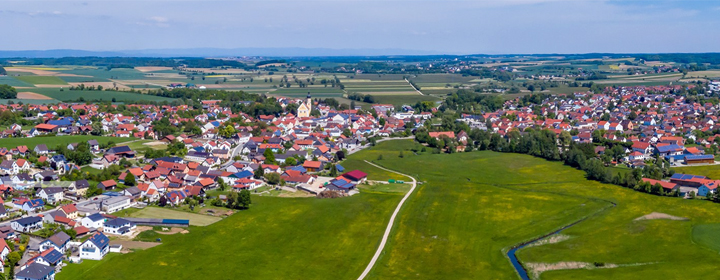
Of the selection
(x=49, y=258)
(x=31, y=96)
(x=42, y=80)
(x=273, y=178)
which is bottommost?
(x=273, y=178)

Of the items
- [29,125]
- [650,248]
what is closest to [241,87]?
[29,125]

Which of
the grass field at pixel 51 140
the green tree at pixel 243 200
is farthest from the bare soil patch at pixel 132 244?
the grass field at pixel 51 140

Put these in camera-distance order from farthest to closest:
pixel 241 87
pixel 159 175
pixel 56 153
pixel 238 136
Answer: pixel 241 87 → pixel 238 136 → pixel 56 153 → pixel 159 175

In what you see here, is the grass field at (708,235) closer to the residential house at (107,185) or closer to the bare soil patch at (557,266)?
the bare soil patch at (557,266)

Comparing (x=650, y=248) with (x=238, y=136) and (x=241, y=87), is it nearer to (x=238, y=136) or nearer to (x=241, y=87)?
(x=238, y=136)

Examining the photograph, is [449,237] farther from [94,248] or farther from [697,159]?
[697,159]

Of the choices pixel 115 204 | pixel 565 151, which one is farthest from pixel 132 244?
pixel 565 151

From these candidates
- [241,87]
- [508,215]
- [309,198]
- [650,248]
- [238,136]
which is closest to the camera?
[650,248]
